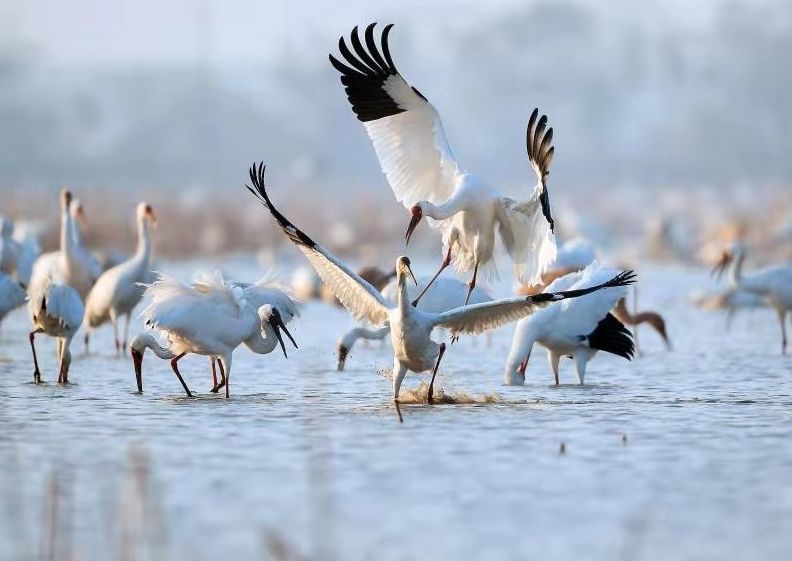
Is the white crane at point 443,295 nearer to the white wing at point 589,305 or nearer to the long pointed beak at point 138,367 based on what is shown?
the white wing at point 589,305

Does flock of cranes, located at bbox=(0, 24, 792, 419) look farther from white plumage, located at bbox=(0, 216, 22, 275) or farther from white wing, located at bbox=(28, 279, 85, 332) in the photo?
white plumage, located at bbox=(0, 216, 22, 275)

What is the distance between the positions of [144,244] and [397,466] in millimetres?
6239

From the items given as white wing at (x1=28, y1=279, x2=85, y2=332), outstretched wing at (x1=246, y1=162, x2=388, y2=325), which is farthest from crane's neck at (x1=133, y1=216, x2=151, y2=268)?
outstretched wing at (x1=246, y1=162, x2=388, y2=325)

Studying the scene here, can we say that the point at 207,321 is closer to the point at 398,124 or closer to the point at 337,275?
the point at 337,275

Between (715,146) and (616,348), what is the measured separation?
65222 mm

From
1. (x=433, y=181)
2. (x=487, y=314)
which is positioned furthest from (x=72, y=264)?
(x=487, y=314)

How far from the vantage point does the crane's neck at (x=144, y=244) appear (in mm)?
12570

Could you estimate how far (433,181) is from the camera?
11.3m

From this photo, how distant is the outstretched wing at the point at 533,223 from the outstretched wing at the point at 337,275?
1.21 metres

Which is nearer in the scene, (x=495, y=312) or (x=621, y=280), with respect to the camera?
(x=621, y=280)

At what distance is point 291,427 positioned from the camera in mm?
8203

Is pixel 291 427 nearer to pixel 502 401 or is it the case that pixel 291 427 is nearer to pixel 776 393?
pixel 502 401

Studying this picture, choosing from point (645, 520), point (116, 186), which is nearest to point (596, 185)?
point (116, 186)

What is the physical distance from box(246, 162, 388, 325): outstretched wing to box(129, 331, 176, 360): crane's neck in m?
1.18
